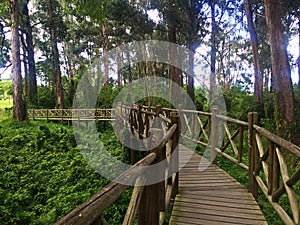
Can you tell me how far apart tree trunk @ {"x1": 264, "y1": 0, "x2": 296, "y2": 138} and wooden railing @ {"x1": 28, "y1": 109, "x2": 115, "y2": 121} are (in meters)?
10.8

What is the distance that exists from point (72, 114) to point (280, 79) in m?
14.4

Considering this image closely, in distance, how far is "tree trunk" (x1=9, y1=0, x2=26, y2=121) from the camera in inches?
571

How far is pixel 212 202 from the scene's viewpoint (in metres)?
3.91

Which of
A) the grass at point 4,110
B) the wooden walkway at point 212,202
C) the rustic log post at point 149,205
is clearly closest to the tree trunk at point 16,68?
the grass at point 4,110

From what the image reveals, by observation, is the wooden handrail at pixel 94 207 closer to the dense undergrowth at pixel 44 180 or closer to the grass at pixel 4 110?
the dense undergrowth at pixel 44 180

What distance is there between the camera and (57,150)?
1095 cm

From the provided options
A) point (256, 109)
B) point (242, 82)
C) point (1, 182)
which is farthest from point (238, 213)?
point (242, 82)

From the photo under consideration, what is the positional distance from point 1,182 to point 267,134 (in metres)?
7.31

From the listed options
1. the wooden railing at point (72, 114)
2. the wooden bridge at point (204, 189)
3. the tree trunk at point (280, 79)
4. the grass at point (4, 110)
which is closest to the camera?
the wooden bridge at point (204, 189)

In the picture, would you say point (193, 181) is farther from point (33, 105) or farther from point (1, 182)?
point (33, 105)

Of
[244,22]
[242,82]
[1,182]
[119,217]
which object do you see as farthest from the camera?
[242,82]

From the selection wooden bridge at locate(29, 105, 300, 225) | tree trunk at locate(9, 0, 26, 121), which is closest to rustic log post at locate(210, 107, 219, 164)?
wooden bridge at locate(29, 105, 300, 225)

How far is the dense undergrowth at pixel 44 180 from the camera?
597 centimetres

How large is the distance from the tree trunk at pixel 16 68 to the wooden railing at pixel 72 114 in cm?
343
